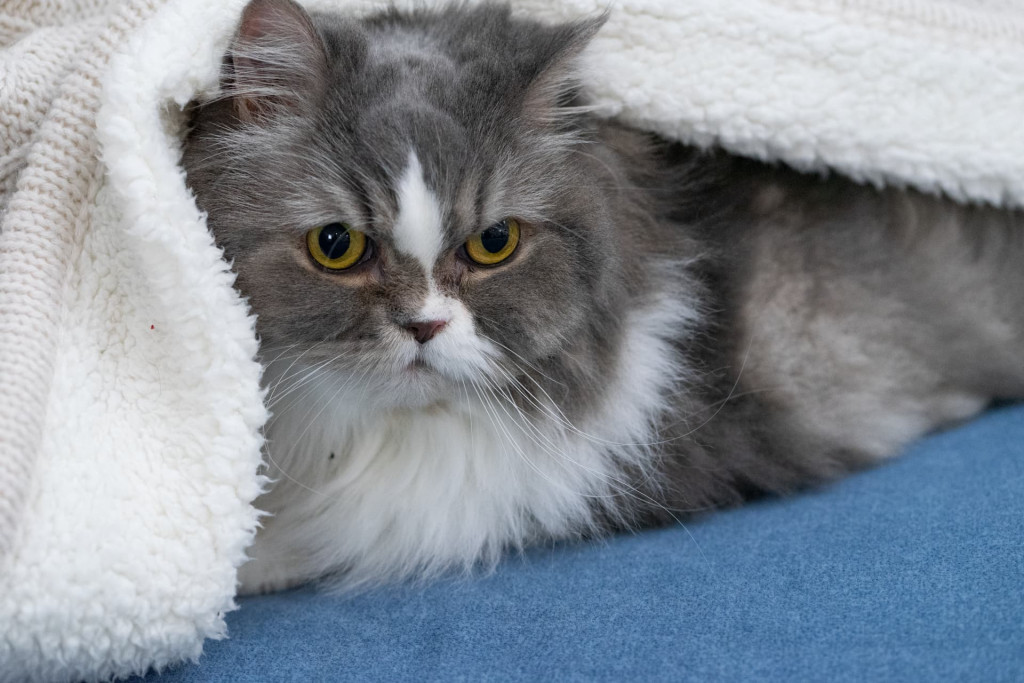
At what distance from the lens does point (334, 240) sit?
1.17 meters

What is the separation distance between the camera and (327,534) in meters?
1.37

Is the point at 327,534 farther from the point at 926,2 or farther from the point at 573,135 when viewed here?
the point at 926,2

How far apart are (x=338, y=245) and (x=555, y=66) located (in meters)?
Result: 0.40

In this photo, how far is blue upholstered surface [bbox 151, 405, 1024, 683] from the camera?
1045 millimetres

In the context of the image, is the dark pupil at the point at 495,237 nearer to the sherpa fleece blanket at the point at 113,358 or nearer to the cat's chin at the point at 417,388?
the cat's chin at the point at 417,388

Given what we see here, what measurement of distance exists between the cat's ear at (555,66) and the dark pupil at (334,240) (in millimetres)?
316

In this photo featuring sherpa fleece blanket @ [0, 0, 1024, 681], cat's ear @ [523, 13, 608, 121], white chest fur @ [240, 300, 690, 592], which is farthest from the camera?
white chest fur @ [240, 300, 690, 592]

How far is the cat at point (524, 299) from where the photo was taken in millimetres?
1166

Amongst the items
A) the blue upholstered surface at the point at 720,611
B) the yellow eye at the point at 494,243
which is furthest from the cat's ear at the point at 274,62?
the blue upholstered surface at the point at 720,611

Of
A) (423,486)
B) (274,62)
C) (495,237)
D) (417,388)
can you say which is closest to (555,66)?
(495,237)

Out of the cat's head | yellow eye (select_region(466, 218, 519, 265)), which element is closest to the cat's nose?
the cat's head

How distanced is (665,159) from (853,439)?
0.61m

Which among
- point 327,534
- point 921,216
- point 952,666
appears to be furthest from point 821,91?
point 327,534

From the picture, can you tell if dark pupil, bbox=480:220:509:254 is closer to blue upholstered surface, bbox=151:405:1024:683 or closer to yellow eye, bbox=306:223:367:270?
yellow eye, bbox=306:223:367:270
